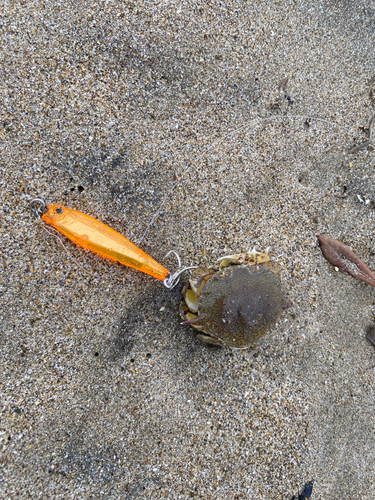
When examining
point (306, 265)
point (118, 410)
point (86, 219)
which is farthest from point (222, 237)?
point (118, 410)

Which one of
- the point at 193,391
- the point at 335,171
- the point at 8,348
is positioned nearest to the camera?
the point at 8,348

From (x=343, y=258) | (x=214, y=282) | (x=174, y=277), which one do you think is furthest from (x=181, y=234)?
(x=343, y=258)

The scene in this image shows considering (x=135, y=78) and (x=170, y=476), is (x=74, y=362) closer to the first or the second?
(x=170, y=476)

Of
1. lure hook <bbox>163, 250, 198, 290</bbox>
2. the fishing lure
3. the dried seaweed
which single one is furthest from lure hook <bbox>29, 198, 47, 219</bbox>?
the dried seaweed

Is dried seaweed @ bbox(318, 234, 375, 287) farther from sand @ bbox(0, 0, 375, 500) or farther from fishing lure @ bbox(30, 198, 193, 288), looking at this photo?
fishing lure @ bbox(30, 198, 193, 288)

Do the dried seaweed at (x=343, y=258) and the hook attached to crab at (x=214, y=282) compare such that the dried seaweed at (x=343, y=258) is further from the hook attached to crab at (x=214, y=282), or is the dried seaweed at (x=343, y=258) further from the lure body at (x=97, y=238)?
the lure body at (x=97, y=238)

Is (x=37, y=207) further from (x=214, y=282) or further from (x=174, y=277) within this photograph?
(x=214, y=282)

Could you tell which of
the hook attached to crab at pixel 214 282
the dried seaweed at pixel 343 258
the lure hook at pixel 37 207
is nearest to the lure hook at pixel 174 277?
the hook attached to crab at pixel 214 282
